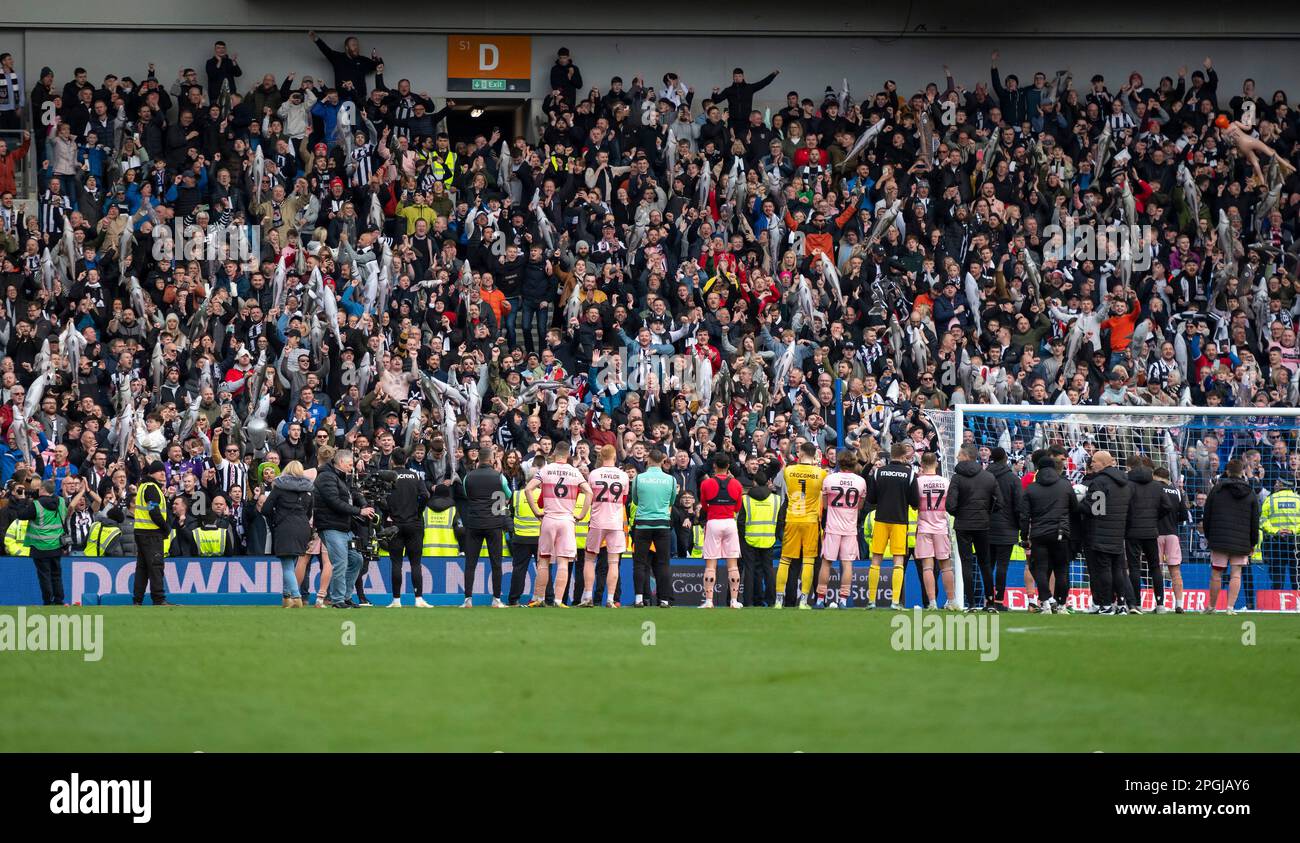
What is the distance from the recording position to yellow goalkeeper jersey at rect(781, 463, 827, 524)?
20094 mm

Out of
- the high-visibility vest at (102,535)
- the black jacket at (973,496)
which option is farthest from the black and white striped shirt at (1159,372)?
the high-visibility vest at (102,535)

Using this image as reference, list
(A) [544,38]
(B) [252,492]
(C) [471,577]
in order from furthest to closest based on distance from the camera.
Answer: (A) [544,38] → (B) [252,492] → (C) [471,577]

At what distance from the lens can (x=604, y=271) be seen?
2833cm

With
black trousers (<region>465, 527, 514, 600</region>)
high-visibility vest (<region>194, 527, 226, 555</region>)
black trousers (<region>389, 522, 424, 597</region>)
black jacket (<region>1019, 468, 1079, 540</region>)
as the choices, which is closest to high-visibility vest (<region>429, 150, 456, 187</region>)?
high-visibility vest (<region>194, 527, 226, 555</region>)

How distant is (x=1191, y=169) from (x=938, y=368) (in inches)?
319

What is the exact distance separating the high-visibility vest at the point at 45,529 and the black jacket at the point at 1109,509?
497 inches

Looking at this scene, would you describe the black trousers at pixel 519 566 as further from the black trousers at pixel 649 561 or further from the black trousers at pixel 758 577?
the black trousers at pixel 758 577

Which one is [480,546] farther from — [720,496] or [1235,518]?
[1235,518]

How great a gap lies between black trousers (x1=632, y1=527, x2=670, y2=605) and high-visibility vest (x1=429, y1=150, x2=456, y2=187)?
12.1 m

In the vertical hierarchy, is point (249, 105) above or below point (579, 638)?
above

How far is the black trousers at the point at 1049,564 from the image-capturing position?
63.9 ft

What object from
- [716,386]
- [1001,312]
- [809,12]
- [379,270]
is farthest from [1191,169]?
[379,270]

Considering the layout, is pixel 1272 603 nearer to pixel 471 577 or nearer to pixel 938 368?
pixel 938 368

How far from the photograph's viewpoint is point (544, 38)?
114 ft
